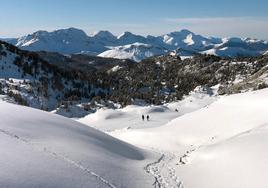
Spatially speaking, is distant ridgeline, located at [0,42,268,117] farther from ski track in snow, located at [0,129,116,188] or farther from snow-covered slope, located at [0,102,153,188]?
ski track in snow, located at [0,129,116,188]

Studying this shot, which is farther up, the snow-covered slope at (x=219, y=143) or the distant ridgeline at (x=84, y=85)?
the snow-covered slope at (x=219, y=143)

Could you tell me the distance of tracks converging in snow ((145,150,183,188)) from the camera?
23.7m

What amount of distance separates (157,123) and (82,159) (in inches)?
1787

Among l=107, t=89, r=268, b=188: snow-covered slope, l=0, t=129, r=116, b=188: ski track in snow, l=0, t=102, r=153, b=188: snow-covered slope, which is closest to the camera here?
l=0, t=102, r=153, b=188: snow-covered slope

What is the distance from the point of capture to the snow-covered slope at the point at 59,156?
1864 cm

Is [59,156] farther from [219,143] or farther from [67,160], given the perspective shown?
[219,143]

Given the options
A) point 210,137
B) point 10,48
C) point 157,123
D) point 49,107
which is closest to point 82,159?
point 210,137

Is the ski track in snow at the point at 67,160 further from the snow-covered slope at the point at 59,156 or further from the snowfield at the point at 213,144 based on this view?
the snowfield at the point at 213,144

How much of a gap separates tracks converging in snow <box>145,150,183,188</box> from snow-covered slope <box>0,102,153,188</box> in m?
0.64

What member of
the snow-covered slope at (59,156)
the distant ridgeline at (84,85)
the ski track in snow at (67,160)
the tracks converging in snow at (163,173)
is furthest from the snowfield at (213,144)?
the distant ridgeline at (84,85)

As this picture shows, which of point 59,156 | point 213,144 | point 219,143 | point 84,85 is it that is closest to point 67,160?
point 59,156

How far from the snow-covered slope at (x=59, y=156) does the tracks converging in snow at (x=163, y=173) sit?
0.64m

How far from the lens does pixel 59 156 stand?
2306 centimetres

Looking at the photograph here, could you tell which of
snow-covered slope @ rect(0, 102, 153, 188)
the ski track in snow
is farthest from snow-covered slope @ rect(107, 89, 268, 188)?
the ski track in snow
